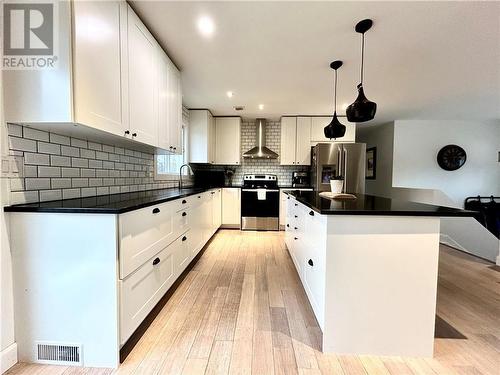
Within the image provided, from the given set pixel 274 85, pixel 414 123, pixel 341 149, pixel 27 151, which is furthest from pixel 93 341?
pixel 414 123

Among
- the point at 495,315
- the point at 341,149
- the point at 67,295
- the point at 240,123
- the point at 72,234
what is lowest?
the point at 495,315

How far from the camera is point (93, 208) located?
121 cm

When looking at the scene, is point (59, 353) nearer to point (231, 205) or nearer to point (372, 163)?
point (231, 205)

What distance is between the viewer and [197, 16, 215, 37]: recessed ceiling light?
179 centimetres

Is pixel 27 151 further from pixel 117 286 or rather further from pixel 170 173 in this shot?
pixel 170 173

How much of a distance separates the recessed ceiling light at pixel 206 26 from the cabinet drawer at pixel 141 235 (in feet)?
4.84

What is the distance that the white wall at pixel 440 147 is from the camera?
4910mm

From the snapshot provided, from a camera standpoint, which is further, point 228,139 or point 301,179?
point 301,179

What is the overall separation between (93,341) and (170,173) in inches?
100

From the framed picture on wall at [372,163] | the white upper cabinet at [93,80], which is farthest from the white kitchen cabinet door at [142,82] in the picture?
the framed picture on wall at [372,163]

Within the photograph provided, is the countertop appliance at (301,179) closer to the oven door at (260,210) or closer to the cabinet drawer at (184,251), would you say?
the oven door at (260,210)

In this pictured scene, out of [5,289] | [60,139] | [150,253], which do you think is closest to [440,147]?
[150,253]

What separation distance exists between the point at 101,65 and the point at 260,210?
3524mm

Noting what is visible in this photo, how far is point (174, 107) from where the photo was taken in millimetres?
2607
